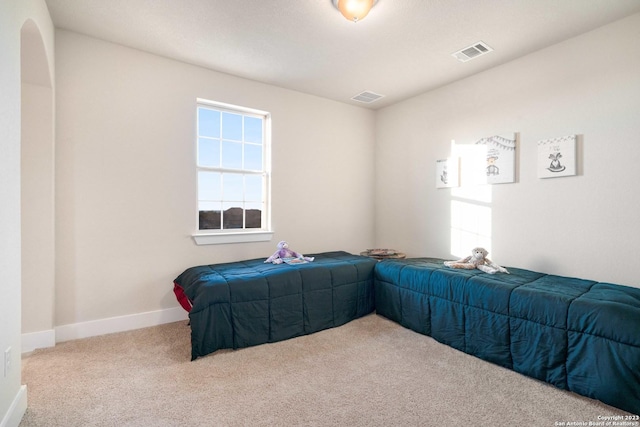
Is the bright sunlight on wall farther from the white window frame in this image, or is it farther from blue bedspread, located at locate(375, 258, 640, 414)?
the white window frame

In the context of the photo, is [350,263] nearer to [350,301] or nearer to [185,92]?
[350,301]

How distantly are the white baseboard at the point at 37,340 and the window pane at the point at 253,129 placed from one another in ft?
8.34

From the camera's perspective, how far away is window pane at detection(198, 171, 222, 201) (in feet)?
→ 11.0

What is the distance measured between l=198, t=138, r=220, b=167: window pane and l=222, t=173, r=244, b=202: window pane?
195 mm

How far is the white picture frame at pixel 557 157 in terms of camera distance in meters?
2.64

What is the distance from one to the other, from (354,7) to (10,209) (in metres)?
2.33

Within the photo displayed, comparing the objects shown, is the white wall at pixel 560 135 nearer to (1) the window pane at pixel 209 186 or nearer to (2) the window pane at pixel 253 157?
(2) the window pane at pixel 253 157

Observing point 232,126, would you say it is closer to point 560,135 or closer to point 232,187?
point 232,187

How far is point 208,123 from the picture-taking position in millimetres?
3404

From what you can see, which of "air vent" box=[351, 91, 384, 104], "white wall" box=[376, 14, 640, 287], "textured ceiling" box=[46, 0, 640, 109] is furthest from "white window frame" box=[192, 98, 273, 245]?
"white wall" box=[376, 14, 640, 287]

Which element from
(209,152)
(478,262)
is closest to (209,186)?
(209,152)

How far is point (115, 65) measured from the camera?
2.84 metres

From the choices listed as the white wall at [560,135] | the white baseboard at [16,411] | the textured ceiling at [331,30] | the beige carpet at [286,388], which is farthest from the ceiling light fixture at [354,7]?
the white baseboard at [16,411]

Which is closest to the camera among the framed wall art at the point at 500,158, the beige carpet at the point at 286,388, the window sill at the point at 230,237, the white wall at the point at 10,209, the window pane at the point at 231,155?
the white wall at the point at 10,209
